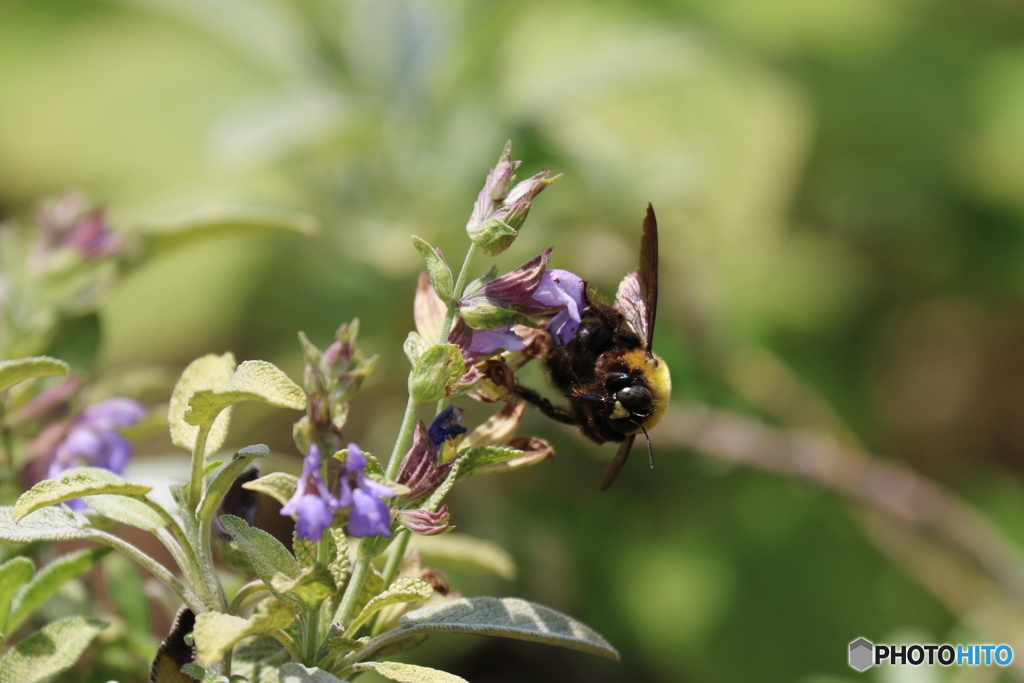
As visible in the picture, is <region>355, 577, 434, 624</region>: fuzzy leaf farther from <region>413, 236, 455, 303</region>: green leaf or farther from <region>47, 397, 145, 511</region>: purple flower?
<region>47, 397, 145, 511</region>: purple flower

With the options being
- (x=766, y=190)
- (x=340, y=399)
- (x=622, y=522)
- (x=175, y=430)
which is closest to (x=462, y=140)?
(x=766, y=190)

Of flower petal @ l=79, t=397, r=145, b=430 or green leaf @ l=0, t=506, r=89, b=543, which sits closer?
green leaf @ l=0, t=506, r=89, b=543

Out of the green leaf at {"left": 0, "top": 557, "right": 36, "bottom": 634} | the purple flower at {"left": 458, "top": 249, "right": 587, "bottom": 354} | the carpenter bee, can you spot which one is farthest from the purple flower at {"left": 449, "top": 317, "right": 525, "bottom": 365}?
the green leaf at {"left": 0, "top": 557, "right": 36, "bottom": 634}

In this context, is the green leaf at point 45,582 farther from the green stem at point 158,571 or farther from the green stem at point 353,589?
the green stem at point 353,589

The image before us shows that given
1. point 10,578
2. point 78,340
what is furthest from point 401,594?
point 78,340

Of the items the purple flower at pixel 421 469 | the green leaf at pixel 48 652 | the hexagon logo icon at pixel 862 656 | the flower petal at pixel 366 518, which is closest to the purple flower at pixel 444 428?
the purple flower at pixel 421 469

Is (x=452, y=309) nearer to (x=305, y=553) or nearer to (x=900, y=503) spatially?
(x=305, y=553)

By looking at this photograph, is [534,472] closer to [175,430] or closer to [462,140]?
[462,140]
